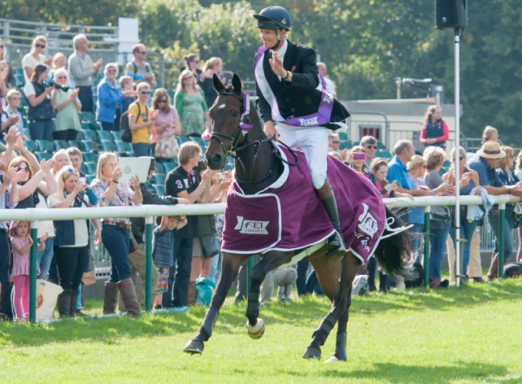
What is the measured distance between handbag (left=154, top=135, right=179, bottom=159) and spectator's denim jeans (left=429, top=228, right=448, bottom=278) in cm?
443

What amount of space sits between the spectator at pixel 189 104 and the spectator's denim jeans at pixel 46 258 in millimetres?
6760

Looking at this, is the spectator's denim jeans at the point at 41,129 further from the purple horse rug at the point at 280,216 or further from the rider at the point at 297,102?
the purple horse rug at the point at 280,216

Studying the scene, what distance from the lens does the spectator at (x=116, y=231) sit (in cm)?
1066

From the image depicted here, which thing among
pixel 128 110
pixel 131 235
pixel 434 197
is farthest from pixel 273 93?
pixel 128 110

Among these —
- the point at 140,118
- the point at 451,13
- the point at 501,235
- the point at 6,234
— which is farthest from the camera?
the point at 140,118

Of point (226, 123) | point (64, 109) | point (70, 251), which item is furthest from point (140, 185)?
point (64, 109)

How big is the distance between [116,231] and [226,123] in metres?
3.27

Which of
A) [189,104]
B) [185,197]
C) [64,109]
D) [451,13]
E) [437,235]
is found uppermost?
[451,13]

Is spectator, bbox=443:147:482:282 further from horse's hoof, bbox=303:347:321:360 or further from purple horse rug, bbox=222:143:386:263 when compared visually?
horse's hoof, bbox=303:347:321:360

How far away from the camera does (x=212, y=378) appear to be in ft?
24.2

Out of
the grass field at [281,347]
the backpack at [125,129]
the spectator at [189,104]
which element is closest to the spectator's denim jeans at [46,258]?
the grass field at [281,347]

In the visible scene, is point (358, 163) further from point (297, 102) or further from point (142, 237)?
point (297, 102)

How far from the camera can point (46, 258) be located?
34.6 feet

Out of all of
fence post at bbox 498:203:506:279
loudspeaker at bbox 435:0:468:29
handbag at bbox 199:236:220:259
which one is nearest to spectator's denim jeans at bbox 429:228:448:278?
fence post at bbox 498:203:506:279
